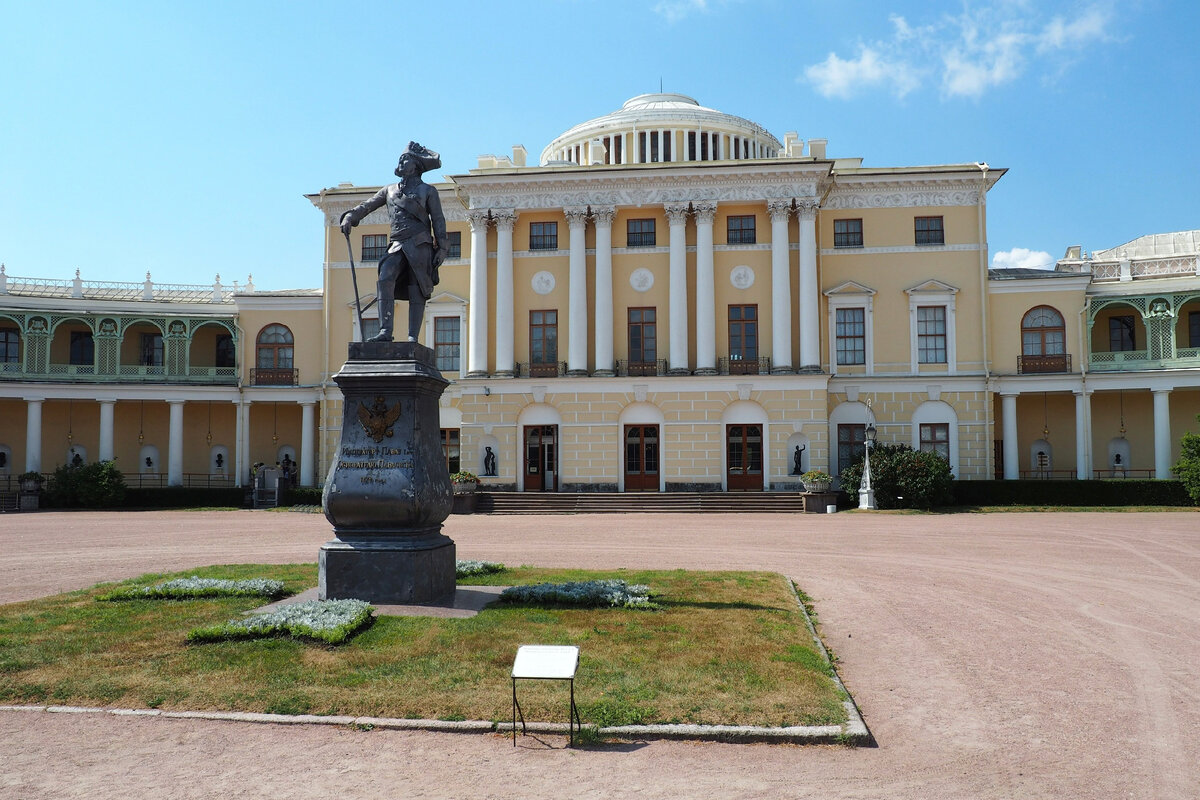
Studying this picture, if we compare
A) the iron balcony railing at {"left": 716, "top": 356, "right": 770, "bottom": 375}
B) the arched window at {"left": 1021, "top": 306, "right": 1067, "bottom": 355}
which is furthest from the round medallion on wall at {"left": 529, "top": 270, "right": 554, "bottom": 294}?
the arched window at {"left": 1021, "top": 306, "right": 1067, "bottom": 355}

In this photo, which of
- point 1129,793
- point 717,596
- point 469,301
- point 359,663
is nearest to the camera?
point 1129,793

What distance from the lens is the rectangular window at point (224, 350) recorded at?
49.8m

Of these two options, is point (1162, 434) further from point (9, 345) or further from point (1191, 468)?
point (9, 345)

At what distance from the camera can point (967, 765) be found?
6.62 metres

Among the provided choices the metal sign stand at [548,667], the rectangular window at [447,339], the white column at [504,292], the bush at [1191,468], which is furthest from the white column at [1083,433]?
the metal sign stand at [548,667]

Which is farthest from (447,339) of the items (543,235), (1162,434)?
(1162,434)

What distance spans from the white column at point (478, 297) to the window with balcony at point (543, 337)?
222cm

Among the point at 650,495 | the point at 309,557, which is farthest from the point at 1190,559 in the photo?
the point at 650,495

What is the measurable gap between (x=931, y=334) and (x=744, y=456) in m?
11.0

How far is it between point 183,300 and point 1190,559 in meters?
47.7

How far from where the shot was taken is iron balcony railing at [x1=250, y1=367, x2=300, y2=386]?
45.7 metres

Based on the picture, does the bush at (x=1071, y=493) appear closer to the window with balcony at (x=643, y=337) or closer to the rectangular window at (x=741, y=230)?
the window with balcony at (x=643, y=337)

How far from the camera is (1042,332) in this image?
41.4 meters

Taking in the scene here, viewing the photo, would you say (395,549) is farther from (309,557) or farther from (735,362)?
(735,362)
